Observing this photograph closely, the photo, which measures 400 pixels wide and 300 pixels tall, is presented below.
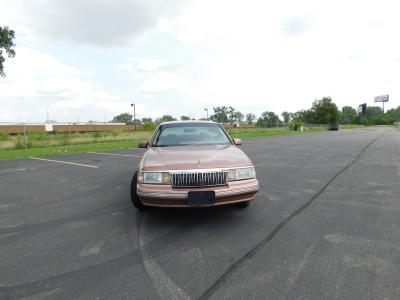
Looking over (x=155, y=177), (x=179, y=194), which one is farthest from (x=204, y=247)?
(x=155, y=177)

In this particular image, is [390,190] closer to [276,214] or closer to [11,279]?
[276,214]

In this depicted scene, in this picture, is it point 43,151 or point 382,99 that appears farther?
point 382,99

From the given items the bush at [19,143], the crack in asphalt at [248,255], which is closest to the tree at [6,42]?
the bush at [19,143]

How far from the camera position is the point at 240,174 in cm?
405

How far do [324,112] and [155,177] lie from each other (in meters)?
100

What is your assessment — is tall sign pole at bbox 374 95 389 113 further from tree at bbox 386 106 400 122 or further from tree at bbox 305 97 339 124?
tree at bbox 305 97 339 124

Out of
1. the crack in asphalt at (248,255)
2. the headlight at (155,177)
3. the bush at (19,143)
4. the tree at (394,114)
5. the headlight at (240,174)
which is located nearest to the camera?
the crack in asphalt at (248,255)

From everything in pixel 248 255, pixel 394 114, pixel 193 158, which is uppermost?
pixel 394 114

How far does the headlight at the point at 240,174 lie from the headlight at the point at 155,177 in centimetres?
85

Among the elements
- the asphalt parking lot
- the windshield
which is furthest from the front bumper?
the windshield

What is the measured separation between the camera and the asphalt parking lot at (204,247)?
260 centimetres

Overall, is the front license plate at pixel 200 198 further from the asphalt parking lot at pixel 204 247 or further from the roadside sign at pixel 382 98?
the roadside sign at pixel 382 98

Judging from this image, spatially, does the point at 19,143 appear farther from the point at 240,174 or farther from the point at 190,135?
the point at 240,174

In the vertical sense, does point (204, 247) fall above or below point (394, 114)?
below
